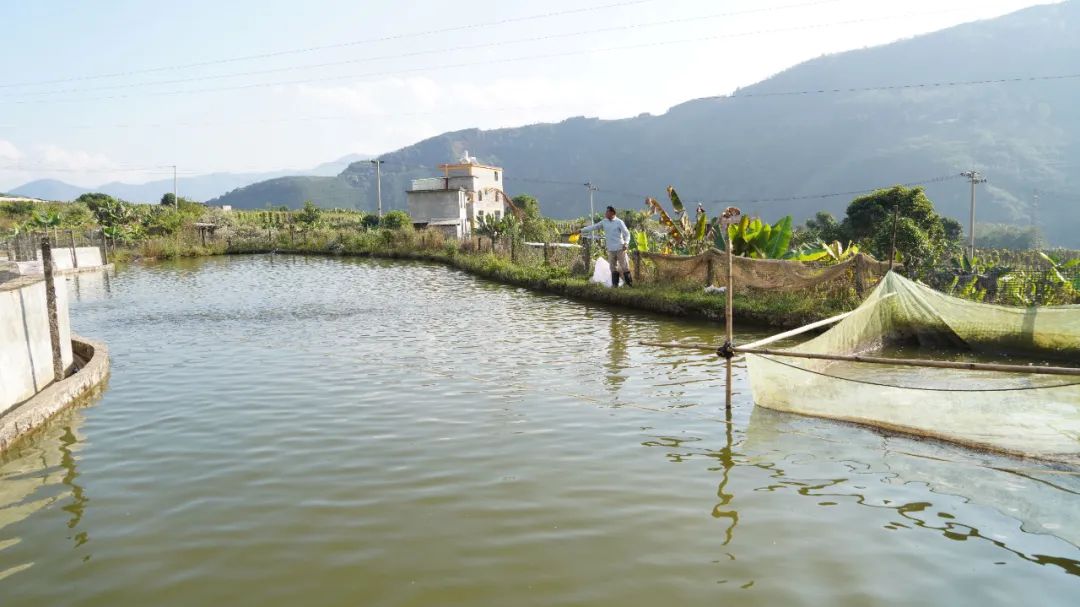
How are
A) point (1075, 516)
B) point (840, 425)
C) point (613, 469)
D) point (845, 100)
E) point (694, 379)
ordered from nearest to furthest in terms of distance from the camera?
point (1075, 516)
point (613, 469)
point (840, 425)
point (694, 379)
point (845, 100)

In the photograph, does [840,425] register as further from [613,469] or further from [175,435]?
[175,435]

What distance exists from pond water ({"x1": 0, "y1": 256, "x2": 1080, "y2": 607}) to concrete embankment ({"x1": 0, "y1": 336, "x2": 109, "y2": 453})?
0.54 feet

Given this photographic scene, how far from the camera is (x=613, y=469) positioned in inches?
220

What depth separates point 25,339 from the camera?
732 centimetres

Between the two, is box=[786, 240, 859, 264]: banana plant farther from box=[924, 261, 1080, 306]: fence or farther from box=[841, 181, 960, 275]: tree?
box=[841, 181, 960, 275]: tree

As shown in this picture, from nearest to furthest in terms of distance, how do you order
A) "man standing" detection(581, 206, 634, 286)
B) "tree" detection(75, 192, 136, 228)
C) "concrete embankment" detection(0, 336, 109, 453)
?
"concrete embankment" detection(0, 336, 109, 453), "man standing" detection(581, 206, 634, 286), "tree" detection(75, 192, 136, 228)

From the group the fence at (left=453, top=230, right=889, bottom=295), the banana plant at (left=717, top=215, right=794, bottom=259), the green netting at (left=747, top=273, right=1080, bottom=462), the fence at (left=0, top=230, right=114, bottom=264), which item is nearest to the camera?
the green netting at (left=747, top=273, right=1080, bottom=462)

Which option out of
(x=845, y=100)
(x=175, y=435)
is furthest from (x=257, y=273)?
(x=845, y=100)

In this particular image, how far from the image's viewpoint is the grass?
1253cm

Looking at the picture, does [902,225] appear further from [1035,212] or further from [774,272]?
[1035,212]

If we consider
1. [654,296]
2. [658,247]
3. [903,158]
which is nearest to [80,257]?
[658,247]

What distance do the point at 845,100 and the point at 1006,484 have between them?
219733mm

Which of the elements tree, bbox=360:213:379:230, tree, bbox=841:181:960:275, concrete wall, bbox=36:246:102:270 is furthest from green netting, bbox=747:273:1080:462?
tree, bbox=360:213:379:230

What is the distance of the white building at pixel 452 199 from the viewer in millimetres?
55094
